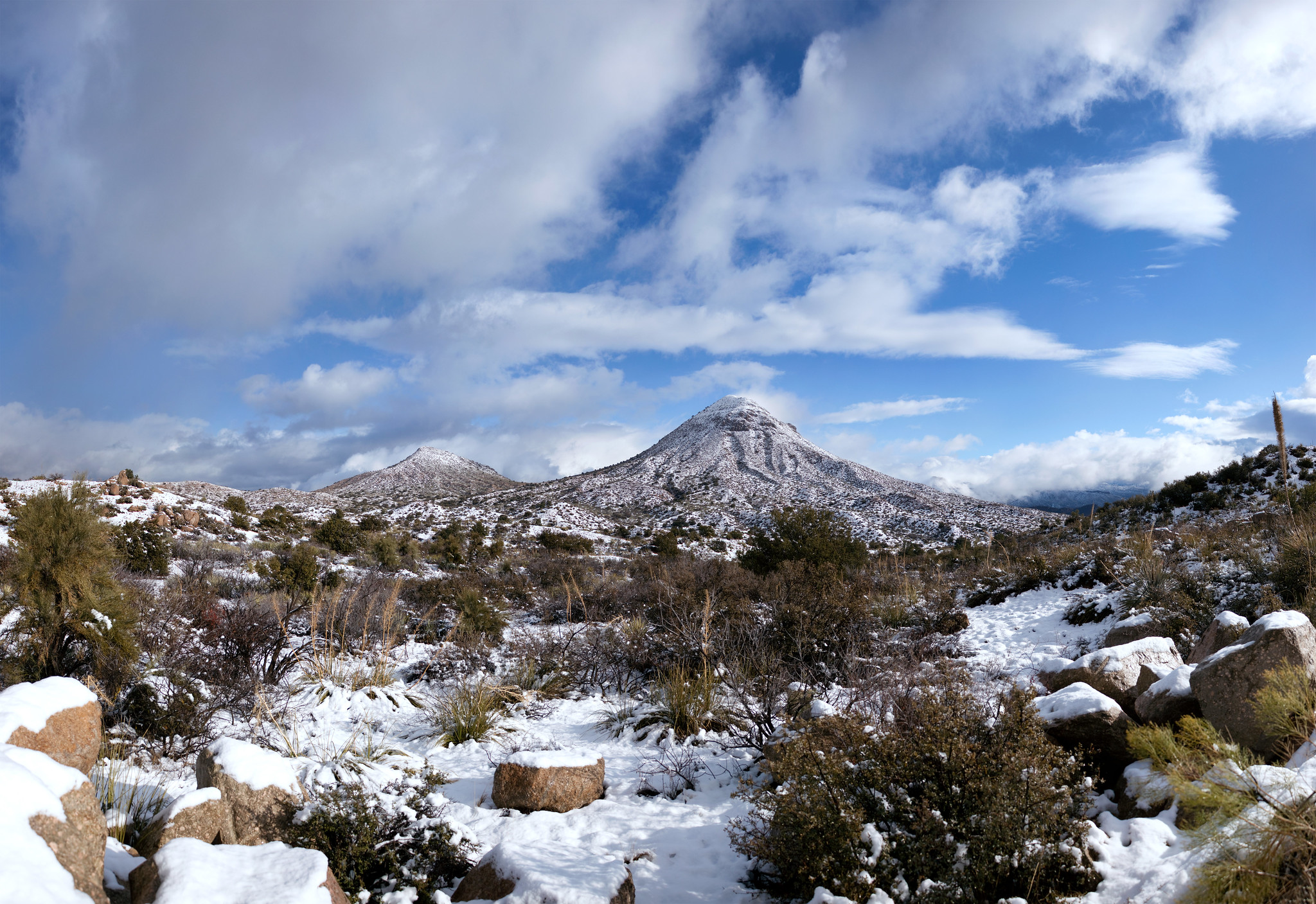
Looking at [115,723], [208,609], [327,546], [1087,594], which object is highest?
[327,546]

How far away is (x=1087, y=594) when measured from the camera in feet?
40.0

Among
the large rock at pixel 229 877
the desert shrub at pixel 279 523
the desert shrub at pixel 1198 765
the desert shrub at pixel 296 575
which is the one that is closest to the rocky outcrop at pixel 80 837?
the large rock at pixel 229 877

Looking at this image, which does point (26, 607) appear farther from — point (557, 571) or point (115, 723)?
point (557, 571)

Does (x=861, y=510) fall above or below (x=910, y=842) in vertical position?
above

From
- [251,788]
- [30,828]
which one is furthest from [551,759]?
[30,828]

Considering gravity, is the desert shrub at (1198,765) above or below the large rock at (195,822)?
below

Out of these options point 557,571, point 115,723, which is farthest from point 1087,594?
point 115,723

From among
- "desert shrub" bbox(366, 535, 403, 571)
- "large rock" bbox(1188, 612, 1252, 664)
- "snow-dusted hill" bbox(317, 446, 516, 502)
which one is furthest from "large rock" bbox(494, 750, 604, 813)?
"snow-dusted hill" bbox(317, 446, 516, 502)

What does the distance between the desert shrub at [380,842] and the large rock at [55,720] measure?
4.24 feet

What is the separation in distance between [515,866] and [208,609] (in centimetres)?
861

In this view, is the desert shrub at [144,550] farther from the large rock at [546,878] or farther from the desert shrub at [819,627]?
the desert shrub at [819,627]

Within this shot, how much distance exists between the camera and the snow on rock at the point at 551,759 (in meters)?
5.29

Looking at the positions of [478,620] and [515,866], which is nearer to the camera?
[515,866]

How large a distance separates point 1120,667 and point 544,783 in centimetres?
500
